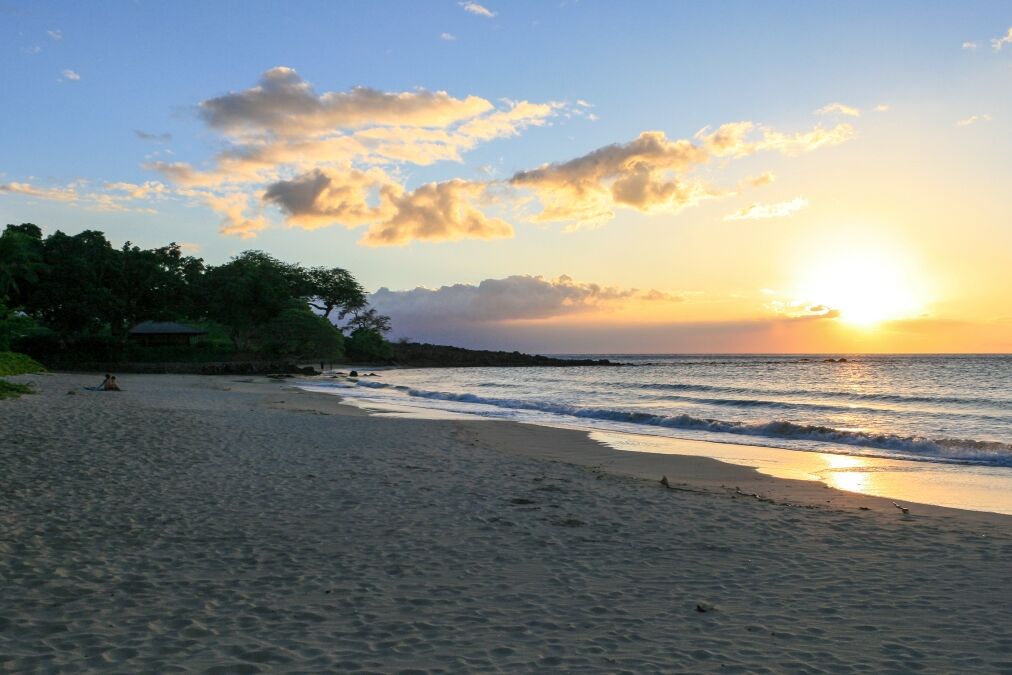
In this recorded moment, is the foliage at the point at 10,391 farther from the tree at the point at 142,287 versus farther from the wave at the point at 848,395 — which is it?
the tree at the point at 142,287

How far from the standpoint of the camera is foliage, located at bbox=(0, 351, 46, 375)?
34719mm

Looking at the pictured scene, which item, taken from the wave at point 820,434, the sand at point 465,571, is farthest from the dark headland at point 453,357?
the sand at point 465,571

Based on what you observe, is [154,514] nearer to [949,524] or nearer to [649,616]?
[649,616]

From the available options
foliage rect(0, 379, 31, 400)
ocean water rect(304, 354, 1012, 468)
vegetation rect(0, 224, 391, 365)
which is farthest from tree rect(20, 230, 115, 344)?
foliage rect(0, 379, 31, 400)

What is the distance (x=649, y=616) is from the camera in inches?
227

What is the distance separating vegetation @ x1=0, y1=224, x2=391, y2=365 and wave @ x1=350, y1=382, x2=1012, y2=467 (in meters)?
40.4

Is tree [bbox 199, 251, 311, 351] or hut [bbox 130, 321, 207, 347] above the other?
tree [bbox 199, 251, 311, 351]

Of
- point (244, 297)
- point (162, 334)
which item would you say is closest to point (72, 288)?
point (162, 334)

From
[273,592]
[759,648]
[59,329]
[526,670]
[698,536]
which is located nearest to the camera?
[526,670]

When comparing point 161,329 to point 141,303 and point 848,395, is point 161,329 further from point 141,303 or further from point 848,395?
point 848,395

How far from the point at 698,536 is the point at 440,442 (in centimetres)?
981

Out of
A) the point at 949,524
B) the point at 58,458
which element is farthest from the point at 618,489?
the point at 58,458

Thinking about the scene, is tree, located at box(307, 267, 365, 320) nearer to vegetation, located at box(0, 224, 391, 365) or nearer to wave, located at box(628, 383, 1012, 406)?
vegetation, located at box(0, 224, 391, 365)

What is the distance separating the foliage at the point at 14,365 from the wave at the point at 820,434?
24.5 meters
